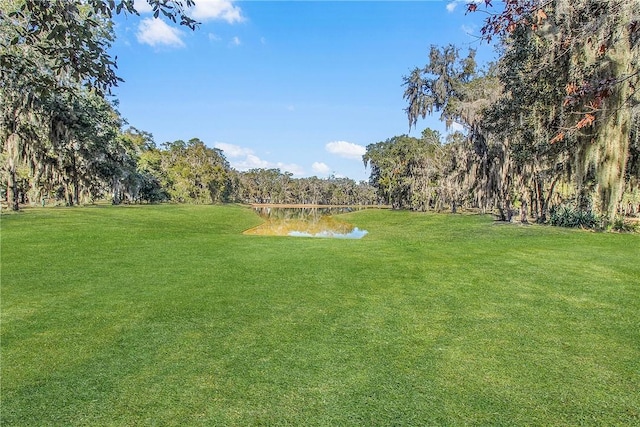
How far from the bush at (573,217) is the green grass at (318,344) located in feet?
40.4

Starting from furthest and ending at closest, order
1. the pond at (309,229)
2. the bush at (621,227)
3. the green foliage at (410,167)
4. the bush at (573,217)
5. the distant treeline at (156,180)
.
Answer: the green foliage at (410,167) → the distant treeline at (156,180) → the pond at (309,229) → the bush at (573,217) → the bush at (621,227)

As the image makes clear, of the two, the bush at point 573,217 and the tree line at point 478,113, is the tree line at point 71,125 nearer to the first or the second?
the tree line at point 478,113

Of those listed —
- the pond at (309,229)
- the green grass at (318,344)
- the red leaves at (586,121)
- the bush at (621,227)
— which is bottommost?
the pond at (309,229)

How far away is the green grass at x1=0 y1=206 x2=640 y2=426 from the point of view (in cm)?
293

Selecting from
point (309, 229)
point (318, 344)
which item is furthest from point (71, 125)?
point (318, 344)

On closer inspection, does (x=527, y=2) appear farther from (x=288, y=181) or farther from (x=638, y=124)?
(x=288, y=181)

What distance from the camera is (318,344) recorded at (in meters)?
4.09

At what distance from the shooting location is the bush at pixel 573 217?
18.6 m

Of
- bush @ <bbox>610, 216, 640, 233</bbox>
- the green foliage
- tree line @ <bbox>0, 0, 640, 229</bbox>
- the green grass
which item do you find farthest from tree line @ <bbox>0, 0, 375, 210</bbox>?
the green foliage

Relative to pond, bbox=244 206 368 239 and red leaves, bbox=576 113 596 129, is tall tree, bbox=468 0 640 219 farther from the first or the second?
pond, bbox=244 206 368 239

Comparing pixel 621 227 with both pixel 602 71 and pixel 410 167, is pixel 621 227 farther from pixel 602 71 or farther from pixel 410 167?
pixel 410 167

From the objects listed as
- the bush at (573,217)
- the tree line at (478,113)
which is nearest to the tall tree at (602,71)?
the tree line at (478,113)

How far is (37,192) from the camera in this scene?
36.2 m

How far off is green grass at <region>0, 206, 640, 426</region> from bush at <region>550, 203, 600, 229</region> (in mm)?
12316
